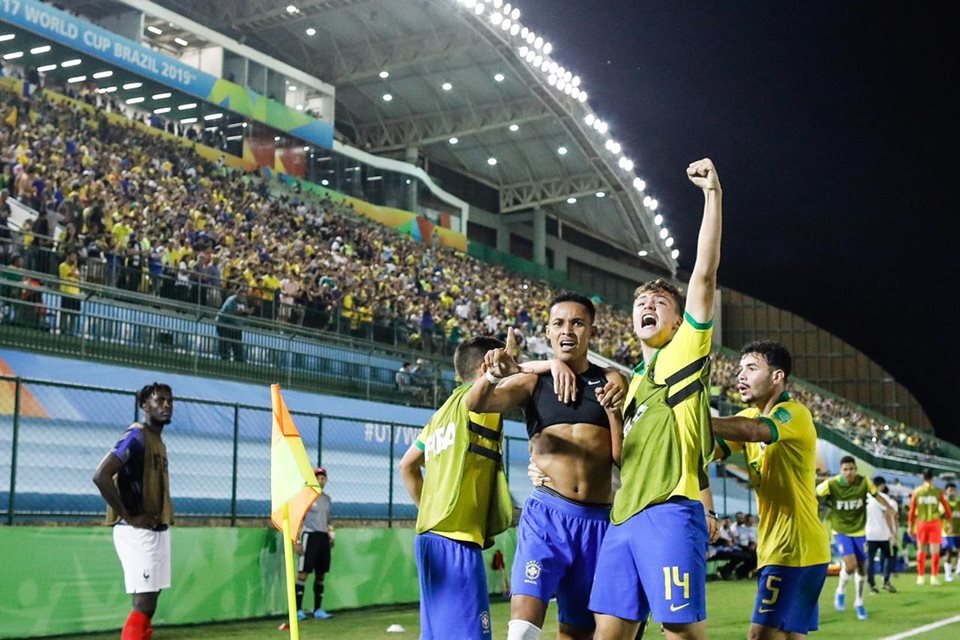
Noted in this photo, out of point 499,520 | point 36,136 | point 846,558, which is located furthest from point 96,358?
point 499,520

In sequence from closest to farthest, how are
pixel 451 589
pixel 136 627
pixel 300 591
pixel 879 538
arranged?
pixel 451 589, pixel 136 627, pixel 300 591, pixel 879 538

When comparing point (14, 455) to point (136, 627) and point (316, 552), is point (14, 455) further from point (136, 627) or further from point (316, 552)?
point (136, 627)

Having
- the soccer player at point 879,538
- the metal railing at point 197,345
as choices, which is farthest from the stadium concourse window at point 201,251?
the soccer player at point 879,538

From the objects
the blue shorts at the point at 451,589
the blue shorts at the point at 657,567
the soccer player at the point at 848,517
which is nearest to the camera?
the blue shorts at the point at 657,567

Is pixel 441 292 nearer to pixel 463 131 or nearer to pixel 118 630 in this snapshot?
pixel 463 131

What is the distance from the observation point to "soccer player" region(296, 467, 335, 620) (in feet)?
49.7

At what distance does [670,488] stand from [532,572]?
0.93m

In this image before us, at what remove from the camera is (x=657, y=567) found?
5.62 metres

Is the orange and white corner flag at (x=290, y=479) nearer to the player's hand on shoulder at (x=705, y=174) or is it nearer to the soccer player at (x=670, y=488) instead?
the soccer player at (x=670, y=488)

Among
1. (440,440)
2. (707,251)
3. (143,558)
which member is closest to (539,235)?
(143,558)

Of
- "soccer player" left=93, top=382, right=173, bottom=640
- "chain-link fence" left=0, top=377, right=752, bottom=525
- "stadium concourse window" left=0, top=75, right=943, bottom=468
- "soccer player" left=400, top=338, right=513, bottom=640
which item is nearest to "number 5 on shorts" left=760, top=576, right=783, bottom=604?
"soccer player" left=400, top=338, right=513, bottom=640

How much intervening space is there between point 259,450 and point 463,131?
36.9 m

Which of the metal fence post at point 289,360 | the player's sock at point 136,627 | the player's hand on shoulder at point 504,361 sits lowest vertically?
the player's sock at point 136,627

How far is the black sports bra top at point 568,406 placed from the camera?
6.27 meters
